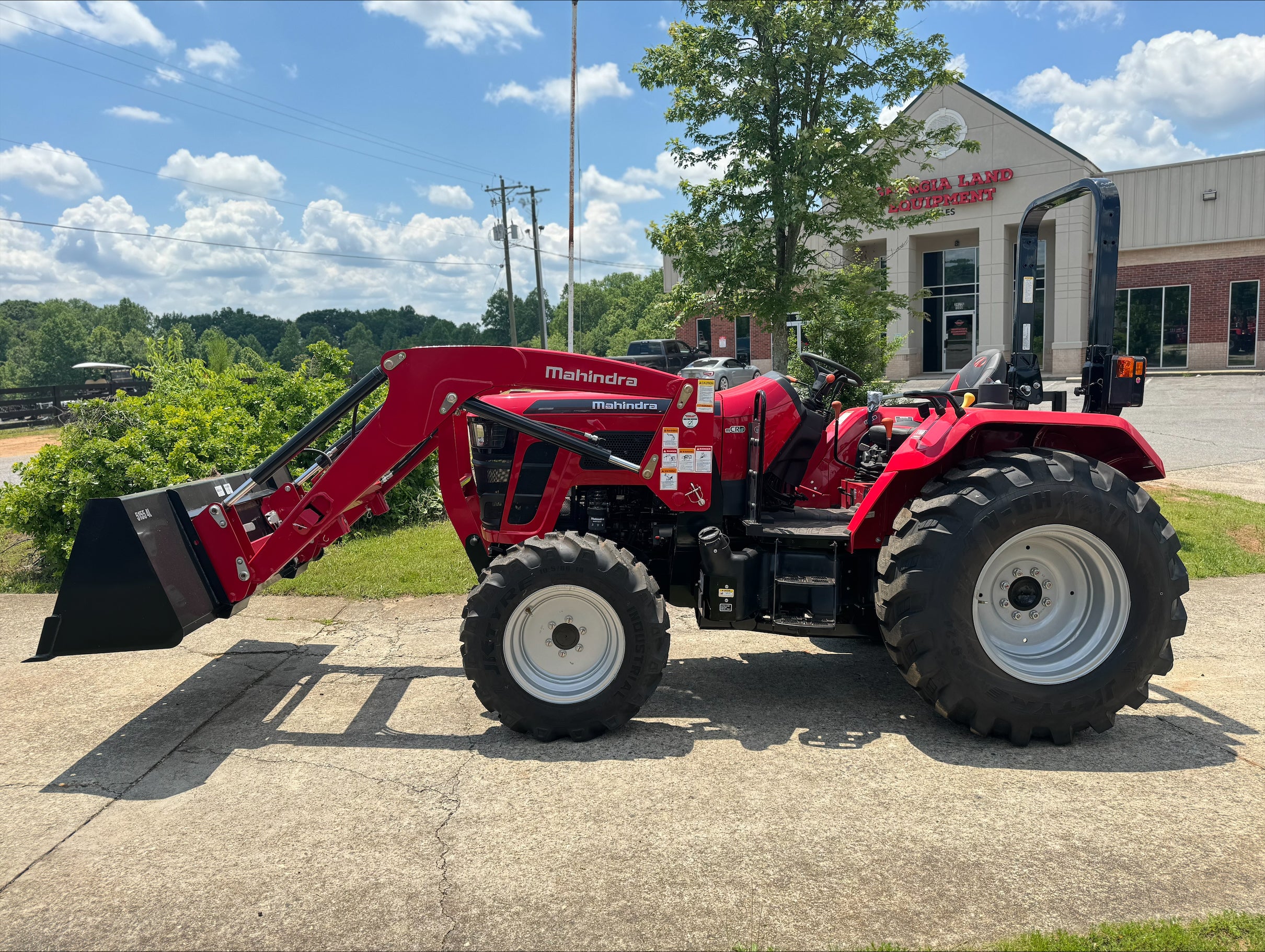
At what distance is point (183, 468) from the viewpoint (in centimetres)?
784

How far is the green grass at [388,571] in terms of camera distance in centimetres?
699

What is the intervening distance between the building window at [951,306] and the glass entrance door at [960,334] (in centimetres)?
2

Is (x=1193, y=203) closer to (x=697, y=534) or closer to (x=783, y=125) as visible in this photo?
(x=783, y=125)

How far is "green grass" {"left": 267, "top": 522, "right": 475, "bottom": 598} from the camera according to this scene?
6.99 metres

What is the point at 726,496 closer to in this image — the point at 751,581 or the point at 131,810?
the point at 751,581

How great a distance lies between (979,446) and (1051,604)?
2.76 feet

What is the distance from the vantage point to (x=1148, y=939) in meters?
2.56

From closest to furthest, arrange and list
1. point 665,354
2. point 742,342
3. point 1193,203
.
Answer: point 1193,203 → point 665,354 → point 742,342

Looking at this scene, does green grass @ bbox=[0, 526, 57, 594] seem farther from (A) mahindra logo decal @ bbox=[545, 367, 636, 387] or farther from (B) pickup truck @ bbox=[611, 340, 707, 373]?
(B) pickup truck @ bbox=[611, 340, 707, 373]

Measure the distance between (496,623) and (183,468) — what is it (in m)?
5.22

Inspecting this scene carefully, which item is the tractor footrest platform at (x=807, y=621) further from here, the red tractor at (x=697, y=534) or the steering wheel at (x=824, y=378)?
the steering wheel at (x=824, y=378)

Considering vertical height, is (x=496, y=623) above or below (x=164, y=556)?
below

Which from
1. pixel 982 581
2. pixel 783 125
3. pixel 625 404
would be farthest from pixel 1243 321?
pixel 625 404

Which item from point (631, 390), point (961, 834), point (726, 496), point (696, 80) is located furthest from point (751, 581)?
point (696, 80)
